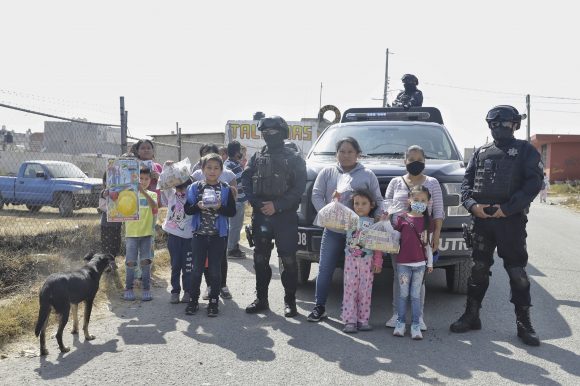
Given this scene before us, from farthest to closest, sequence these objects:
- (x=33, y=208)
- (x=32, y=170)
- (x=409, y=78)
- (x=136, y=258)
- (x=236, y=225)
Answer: (x=33, y=208) → (x=32, y=170) → (x=409, y=78) → (x=236, y=225) → (x=136, y=258)

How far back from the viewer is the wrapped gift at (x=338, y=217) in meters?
4.95

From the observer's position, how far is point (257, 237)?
5582mm

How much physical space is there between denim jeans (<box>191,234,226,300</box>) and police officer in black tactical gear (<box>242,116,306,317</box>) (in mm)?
388

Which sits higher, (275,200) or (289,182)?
(289,182)

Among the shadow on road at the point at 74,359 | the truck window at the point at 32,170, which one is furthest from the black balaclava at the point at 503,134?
the truck window at the point at 32,170

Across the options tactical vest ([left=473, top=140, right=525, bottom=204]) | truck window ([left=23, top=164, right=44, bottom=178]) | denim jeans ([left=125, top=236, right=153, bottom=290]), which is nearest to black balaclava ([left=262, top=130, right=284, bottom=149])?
denim jeans ([left=125, top=236, right=153, bottom=290])

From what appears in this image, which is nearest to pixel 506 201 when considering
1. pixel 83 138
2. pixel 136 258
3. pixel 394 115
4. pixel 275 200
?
pixel 275 200

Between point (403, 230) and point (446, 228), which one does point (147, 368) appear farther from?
point (446, 228)

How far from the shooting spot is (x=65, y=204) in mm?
14859

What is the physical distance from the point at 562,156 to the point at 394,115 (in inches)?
1626

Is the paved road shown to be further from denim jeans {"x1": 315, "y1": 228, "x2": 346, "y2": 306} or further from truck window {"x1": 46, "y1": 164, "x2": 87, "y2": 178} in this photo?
truck window {"x1": 46, "y1": 164, "x2": 87, "y2": 178}

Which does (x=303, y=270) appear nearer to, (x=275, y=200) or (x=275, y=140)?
(x=275, y=200)

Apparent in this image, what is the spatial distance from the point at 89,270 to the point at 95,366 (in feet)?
3.70

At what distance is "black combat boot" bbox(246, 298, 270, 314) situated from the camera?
18.3ft
